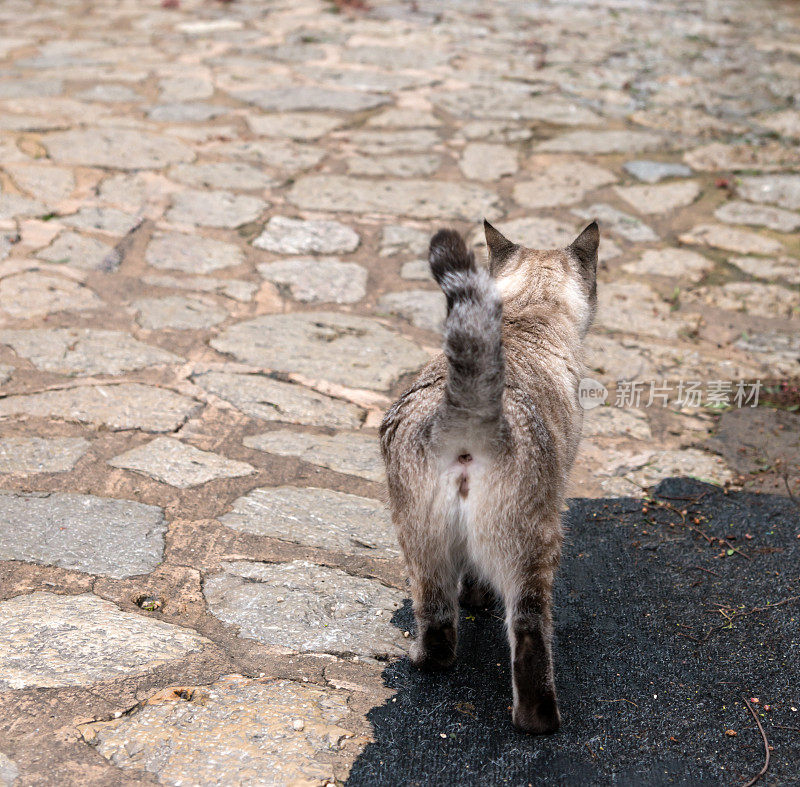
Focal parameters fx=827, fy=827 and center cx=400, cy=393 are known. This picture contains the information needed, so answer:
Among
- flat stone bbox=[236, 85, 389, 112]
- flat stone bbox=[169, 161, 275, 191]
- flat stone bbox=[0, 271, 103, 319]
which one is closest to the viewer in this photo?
flat stone bbox=[0, 271, 103, 319]

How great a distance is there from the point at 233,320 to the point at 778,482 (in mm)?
2947

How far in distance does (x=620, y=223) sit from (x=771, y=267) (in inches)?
41.9

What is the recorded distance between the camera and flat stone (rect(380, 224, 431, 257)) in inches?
217

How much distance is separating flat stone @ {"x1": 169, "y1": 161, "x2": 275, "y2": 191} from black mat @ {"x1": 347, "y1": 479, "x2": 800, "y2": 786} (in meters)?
3.87

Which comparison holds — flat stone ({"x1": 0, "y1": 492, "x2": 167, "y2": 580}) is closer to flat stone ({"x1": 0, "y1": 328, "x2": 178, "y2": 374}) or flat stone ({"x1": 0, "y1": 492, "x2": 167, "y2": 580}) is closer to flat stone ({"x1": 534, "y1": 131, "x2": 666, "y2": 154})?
flat stone ({"x1": 0, "y1": 328, "x2": 178, "y2": 374})

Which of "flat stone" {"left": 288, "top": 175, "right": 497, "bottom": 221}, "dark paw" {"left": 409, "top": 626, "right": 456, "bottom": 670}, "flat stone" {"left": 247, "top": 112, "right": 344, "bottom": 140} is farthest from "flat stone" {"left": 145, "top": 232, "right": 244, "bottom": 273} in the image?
"dark paw" {"left": 409, "top": 626, "right": 456, "bottom": 670}

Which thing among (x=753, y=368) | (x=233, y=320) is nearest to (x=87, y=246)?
(x=233, y=320)

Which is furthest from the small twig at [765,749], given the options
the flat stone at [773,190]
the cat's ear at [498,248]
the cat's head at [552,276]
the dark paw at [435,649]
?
the flat stone at [773,190]

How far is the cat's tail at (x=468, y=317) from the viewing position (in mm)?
2203

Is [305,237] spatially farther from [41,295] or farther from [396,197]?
[41,295]

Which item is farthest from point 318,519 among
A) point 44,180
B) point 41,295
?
point 44,180

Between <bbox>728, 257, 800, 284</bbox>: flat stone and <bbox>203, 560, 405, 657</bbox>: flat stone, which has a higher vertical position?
<bbox>728, 257, 800, 284</bbox>: flat stone

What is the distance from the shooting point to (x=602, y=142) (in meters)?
6.96

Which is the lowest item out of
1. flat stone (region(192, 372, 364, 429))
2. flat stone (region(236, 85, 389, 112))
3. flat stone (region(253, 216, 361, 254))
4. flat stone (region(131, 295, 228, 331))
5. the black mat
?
the black mat
